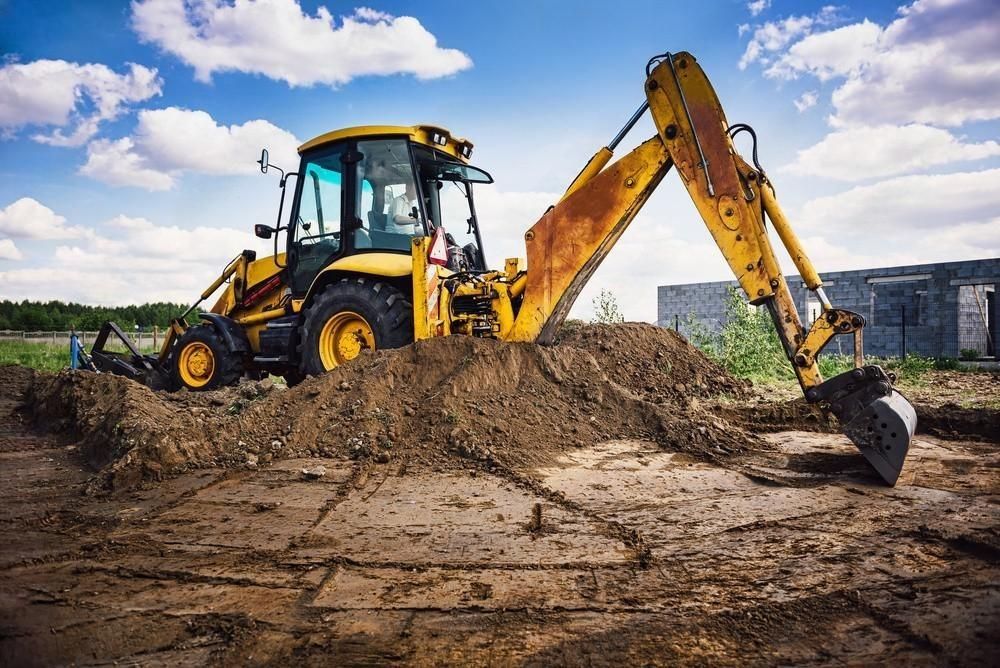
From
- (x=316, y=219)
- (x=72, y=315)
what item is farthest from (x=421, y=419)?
(x=72, y=315)

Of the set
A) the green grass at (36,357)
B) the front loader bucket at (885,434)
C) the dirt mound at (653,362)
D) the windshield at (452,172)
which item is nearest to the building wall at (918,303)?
the dirt mound at (653,362)

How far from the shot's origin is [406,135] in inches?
303

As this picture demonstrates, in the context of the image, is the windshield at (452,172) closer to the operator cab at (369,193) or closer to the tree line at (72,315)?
the operator cab at (369,193)

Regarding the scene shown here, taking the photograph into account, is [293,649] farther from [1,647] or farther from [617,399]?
[617,399]

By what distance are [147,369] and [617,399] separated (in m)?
7.69

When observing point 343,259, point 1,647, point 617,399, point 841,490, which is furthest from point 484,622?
point 343,259

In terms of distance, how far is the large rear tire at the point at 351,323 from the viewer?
702cm

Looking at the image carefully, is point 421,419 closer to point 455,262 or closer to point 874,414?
point 455,262

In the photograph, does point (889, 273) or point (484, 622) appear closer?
point (484, 622)

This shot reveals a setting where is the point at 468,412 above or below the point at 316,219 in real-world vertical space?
below

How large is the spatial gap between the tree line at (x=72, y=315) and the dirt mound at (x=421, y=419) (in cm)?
4207

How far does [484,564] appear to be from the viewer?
319 cm

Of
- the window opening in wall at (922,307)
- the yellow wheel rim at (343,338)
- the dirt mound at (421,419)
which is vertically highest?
the window opening in wall at (922,307)

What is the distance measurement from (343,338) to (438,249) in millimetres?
1610
